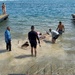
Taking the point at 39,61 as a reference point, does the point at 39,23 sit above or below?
below

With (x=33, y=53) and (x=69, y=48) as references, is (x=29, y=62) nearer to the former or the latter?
(x=33, y=53)

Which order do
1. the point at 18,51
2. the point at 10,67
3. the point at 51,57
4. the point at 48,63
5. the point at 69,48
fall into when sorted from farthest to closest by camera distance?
the point at 69,48, the point at 18,51, the point at 51,57, the point at 48,63, the point at 10,67

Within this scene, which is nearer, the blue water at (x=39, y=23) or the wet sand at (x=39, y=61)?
the wet sand at (x=39, y=61)

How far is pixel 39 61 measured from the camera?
12688 mm

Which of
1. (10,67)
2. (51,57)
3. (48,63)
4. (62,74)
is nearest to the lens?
(62,74)

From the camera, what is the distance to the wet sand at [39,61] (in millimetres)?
11203

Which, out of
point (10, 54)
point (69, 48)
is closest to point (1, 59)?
point (10, 54)

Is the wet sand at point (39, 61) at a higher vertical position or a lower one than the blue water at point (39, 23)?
higher

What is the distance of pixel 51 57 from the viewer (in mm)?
13461

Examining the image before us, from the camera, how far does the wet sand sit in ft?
36.8

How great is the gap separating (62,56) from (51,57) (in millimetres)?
683

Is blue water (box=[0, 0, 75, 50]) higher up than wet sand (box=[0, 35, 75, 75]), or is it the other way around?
wet sand (box=[0, 35, 75, 75])

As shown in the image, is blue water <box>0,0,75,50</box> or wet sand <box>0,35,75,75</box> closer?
wet sand <box>0,35,75,75</box>

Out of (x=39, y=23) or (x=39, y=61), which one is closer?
(x=39, y=61)
